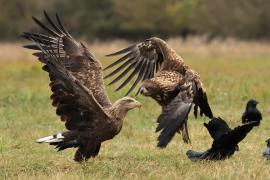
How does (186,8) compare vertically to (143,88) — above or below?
above

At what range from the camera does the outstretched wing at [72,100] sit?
7.35 metres

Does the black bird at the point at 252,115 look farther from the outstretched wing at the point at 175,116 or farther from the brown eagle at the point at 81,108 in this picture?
the brown eagle at the point at 81,108

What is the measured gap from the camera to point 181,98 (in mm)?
7953

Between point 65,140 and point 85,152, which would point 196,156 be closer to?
point 85,152

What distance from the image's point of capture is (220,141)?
787 cm

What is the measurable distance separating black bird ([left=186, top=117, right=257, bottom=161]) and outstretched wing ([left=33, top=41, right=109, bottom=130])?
3.69 feet

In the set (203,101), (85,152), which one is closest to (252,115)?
(203,101)

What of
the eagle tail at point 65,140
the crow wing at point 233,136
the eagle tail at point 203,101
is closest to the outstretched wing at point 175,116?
the eagle tail at point 203,101

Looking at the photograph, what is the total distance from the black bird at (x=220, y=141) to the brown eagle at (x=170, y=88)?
1.08 feet

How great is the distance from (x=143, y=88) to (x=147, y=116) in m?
4.49

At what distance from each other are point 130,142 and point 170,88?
186 centimetres

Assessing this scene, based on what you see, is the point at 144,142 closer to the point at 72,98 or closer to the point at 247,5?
the point at 72,98

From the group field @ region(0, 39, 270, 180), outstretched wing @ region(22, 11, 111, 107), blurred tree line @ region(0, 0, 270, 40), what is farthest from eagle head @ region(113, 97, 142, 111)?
blurred tree line @ region(0, 0, 270, 40)

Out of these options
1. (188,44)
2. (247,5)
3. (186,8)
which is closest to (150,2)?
(186,8)
